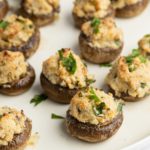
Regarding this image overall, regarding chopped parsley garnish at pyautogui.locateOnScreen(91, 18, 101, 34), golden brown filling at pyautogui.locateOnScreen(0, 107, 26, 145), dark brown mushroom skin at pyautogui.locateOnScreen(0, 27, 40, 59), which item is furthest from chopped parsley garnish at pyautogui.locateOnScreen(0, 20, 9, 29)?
golden brown filling at pyautogui.locateOnScreen(0, 107, 26, 145)

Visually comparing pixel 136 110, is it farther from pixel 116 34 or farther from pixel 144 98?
pixel 116 34

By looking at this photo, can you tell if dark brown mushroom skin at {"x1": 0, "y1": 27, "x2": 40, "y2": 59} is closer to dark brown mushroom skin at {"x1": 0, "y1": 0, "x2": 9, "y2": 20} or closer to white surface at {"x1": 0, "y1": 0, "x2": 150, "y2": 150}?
white surface at {"x1": 0, "y1": 0, "x2": 150, "y2": 150}

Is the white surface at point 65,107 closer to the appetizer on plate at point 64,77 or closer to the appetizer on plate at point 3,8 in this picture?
the appetizer on plate at point 64,77

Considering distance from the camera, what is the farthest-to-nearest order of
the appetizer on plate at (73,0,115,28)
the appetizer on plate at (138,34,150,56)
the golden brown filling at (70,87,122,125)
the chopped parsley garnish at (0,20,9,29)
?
1. the appetizer on plate at (73,0,115,28)
2. the chopped parsley garnish at (0,20,9,29)
3. the appetizer on plate at (138,34,150,56)
4. the golden brown filling at (70,87,122,125)

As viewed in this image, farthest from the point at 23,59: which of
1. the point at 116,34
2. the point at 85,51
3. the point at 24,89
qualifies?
the point at 116,34

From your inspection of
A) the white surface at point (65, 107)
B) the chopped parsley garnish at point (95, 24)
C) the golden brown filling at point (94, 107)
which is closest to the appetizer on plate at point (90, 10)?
the white surface at point (65, 107)

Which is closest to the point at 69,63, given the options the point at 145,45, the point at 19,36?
the point at 19,36
